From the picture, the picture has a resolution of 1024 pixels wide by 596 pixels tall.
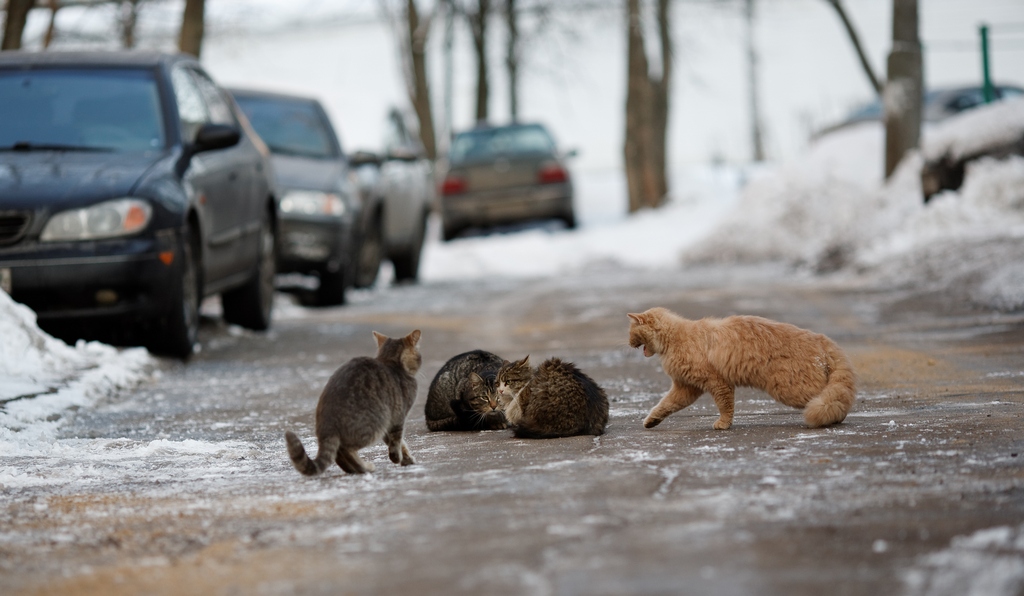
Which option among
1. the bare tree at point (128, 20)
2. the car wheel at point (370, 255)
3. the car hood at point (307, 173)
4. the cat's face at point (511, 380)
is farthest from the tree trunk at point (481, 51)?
the cat's face at point (511, 380)

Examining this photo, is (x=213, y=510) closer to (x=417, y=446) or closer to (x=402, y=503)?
(x=402, y=503)

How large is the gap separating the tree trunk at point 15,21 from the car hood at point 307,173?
5.20 m

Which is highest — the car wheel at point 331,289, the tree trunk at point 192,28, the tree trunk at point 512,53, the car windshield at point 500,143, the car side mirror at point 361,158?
the tree trunk at point 512,53

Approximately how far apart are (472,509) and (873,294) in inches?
320

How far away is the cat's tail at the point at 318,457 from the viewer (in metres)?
4.47

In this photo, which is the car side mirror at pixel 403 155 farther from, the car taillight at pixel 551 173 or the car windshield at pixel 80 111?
the car taillight at pixel 551 173

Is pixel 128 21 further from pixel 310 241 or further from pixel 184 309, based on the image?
pixel 184 309

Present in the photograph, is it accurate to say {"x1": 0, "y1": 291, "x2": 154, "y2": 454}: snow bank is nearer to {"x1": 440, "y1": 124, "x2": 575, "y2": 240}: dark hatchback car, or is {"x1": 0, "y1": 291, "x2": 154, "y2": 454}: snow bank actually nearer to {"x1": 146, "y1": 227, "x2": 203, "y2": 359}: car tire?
{"x1": 146, "y1": 227, "x2": 203, "y2": 359}: car tire

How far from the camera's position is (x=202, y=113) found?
988 cm

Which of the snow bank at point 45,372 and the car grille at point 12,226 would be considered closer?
the snow bank at point 45,372

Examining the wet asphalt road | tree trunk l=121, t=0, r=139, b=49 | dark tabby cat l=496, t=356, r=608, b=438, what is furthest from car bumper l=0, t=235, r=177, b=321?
tree trunk l=121, t=0, r=139, b=49

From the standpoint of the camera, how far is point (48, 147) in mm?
8734

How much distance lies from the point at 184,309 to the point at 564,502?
523 cm

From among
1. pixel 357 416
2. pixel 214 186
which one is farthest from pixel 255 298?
pixel 357 416
